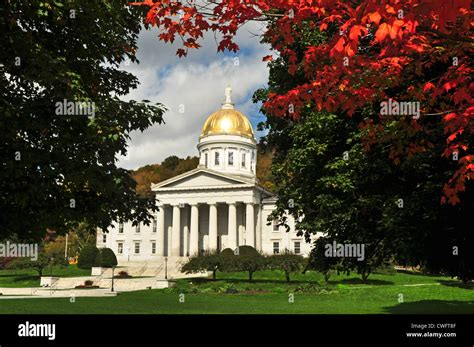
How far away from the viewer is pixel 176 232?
264ft

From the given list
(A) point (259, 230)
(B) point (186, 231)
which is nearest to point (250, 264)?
(A) point (259, 230)

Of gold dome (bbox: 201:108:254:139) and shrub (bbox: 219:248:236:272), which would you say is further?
gold dome (bbox: 201:108:254:139)

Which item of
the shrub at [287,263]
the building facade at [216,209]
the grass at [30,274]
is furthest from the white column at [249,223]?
the shrub at [287,263]

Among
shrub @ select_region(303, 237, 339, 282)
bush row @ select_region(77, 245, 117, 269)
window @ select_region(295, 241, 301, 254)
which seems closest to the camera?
shrub @ select_region(303, 237, 339, 282)

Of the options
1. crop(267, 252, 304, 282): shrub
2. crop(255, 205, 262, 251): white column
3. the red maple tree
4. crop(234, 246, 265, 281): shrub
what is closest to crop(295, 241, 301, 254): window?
crop(255, 205, 262, 251): white column

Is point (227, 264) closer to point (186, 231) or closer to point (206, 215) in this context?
point (206, 215)

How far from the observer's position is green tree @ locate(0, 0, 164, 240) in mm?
10984

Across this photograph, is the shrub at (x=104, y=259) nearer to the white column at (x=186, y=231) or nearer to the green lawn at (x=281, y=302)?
the white column at (x=186, y=231)

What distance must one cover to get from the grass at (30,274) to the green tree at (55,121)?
37.4 m

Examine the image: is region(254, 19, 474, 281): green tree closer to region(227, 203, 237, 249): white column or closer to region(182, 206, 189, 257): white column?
region(227, 203, 237, 249): white column

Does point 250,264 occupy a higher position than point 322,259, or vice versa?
point 322,259

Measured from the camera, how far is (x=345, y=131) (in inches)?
605

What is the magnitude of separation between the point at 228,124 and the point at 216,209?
47.8 feet
